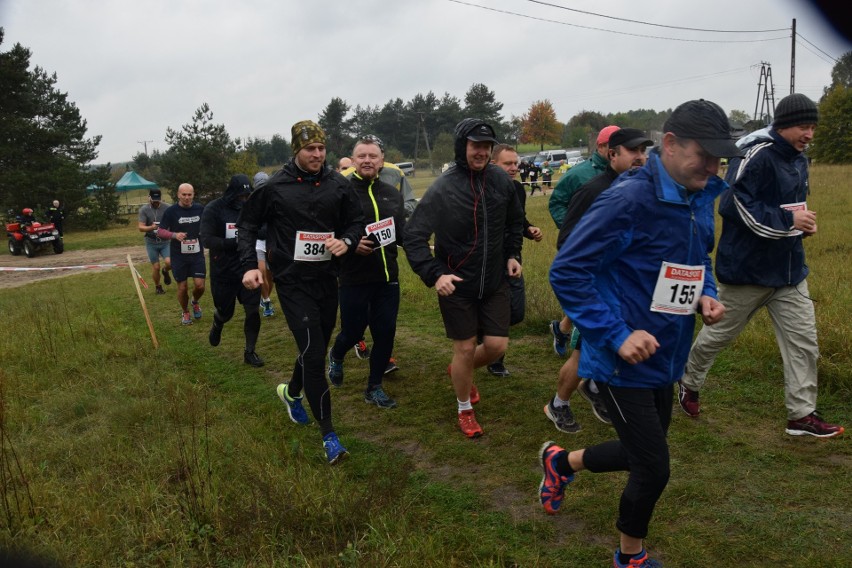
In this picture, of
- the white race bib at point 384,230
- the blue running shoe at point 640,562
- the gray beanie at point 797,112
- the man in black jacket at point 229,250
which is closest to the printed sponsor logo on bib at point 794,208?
the gray beanie at point 797,112

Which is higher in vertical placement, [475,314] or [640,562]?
[475,314]

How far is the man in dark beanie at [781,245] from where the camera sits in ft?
13.7

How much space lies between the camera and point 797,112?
4.06m

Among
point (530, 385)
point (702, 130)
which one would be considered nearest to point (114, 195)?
point (530, 385)

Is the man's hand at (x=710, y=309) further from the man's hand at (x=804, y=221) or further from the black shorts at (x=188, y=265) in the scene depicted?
the black shorts at (x=188, y=265)

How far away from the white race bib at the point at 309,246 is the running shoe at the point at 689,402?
2841mm

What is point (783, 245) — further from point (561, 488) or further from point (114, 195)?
point (114, 195)

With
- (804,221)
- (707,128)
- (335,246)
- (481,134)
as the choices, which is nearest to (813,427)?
(804,221)

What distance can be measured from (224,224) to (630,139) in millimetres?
4553

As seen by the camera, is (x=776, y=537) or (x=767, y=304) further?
(x=767, y=304)

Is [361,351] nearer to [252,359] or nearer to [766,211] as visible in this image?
[252,359]

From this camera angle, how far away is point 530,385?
5703mm

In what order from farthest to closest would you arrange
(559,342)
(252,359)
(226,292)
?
(226,292)
(252,359)
(559,342)

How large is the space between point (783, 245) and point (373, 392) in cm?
330
